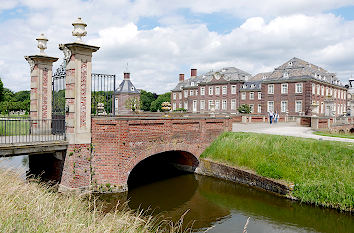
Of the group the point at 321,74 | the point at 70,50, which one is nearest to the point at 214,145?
the point at 70,50

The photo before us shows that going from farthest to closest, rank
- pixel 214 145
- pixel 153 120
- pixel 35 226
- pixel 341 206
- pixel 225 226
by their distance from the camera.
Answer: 1. pixel 214 145
2. pixel 153 120
3. pixel 341 206
4. pixel 225 226
5. pixel 35 226

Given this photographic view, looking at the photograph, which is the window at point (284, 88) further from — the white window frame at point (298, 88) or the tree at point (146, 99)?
the tree at point (146, 99)

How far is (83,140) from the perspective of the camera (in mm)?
11219

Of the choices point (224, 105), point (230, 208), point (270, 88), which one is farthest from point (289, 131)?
point (224, 105)

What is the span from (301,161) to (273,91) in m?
32.7

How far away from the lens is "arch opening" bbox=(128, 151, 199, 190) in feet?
48.4

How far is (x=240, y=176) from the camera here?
13.4 metres

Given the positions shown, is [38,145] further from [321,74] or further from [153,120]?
[321,74]

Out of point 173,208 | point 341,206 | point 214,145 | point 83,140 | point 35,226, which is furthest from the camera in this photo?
point 214,145

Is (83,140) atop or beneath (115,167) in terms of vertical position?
atop

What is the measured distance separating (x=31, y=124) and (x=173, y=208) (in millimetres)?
7971

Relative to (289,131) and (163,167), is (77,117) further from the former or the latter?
(289,131)

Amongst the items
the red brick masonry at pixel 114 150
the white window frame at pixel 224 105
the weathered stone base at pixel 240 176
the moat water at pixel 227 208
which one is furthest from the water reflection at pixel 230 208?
the white window frame at pixel 224 105

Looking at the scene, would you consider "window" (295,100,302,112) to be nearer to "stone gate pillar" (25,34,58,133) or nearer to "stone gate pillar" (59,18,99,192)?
"stone gate pillar" (25,34,58,133)
